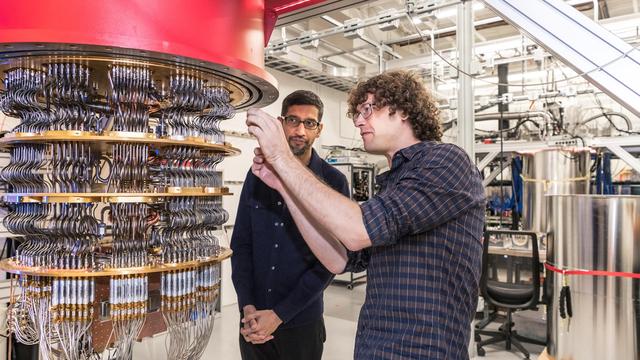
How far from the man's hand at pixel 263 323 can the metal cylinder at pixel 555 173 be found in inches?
124

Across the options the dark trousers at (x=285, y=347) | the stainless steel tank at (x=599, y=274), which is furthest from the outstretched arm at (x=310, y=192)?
the stainless steel tank at (x=599, y=274)

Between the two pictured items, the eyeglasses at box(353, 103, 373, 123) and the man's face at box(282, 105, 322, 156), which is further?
the man's face at box(282, 105, 322, 156)

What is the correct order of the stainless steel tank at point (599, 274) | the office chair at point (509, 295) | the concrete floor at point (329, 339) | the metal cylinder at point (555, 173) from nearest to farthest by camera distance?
the stainless steel tank at point (599, 274) < the office chair at point (509, 295) < the concrete floor at point (329, 339) < the metal cylinder at point (555, 173)

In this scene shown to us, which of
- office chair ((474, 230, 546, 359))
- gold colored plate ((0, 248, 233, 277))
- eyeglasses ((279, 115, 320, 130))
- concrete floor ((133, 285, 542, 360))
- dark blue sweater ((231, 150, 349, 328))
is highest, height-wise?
eyeglasses ((279, 115, 320, 130))

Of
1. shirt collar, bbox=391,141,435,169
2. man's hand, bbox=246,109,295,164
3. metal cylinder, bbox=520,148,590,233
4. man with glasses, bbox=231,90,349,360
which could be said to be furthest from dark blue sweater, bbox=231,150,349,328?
metal cylinder, bbox=520,148,590,233

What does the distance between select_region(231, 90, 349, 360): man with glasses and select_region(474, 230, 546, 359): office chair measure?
2142 mm

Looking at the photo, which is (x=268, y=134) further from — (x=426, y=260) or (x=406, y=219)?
(x=426, y=260)

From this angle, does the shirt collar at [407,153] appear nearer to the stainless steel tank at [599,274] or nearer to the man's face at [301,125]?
the man's face at [301,125]

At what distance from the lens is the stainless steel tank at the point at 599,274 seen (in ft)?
5.28

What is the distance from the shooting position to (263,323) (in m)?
1.45

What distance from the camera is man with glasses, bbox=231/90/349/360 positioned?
1491mm

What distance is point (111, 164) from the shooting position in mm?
819

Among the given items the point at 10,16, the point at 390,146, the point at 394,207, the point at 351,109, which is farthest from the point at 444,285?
the point at 10,16

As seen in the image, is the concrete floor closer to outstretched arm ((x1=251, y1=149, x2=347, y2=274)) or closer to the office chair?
the office chair
